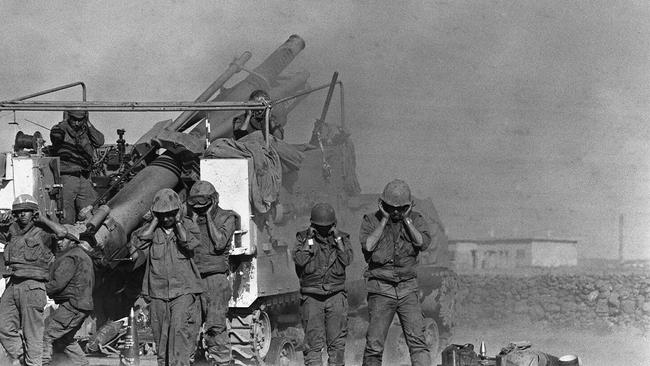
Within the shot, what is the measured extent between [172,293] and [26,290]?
1.58 meters

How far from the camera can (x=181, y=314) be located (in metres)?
11.8

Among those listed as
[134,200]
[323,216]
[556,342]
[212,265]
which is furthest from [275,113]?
[212,265]

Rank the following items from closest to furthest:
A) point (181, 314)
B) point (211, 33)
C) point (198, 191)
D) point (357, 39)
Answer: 1. point (181, 314)
2. point (198, 191)
3. point (357, 39)
4. point (211, 33)

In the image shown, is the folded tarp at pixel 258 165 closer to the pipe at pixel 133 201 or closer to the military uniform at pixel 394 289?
the pipe at pixel 133 201

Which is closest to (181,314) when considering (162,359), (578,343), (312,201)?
(162,359)

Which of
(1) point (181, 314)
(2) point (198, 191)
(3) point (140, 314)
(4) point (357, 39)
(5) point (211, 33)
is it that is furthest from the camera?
(5) point (211, 33)

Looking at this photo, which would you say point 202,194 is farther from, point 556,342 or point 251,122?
point 556,342

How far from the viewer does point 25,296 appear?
12227 mm

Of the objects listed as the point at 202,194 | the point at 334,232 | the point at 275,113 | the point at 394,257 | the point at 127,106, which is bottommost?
the point at 394,257

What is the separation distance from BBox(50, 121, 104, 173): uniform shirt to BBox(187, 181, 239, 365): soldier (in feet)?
8.37

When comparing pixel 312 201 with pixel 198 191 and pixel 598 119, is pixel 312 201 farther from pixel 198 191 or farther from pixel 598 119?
pixel 598 119

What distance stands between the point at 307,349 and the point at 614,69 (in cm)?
876

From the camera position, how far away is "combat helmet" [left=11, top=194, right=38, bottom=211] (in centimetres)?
1248

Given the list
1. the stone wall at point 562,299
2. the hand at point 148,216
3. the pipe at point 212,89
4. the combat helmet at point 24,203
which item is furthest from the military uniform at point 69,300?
the stone wall at point 562,299
